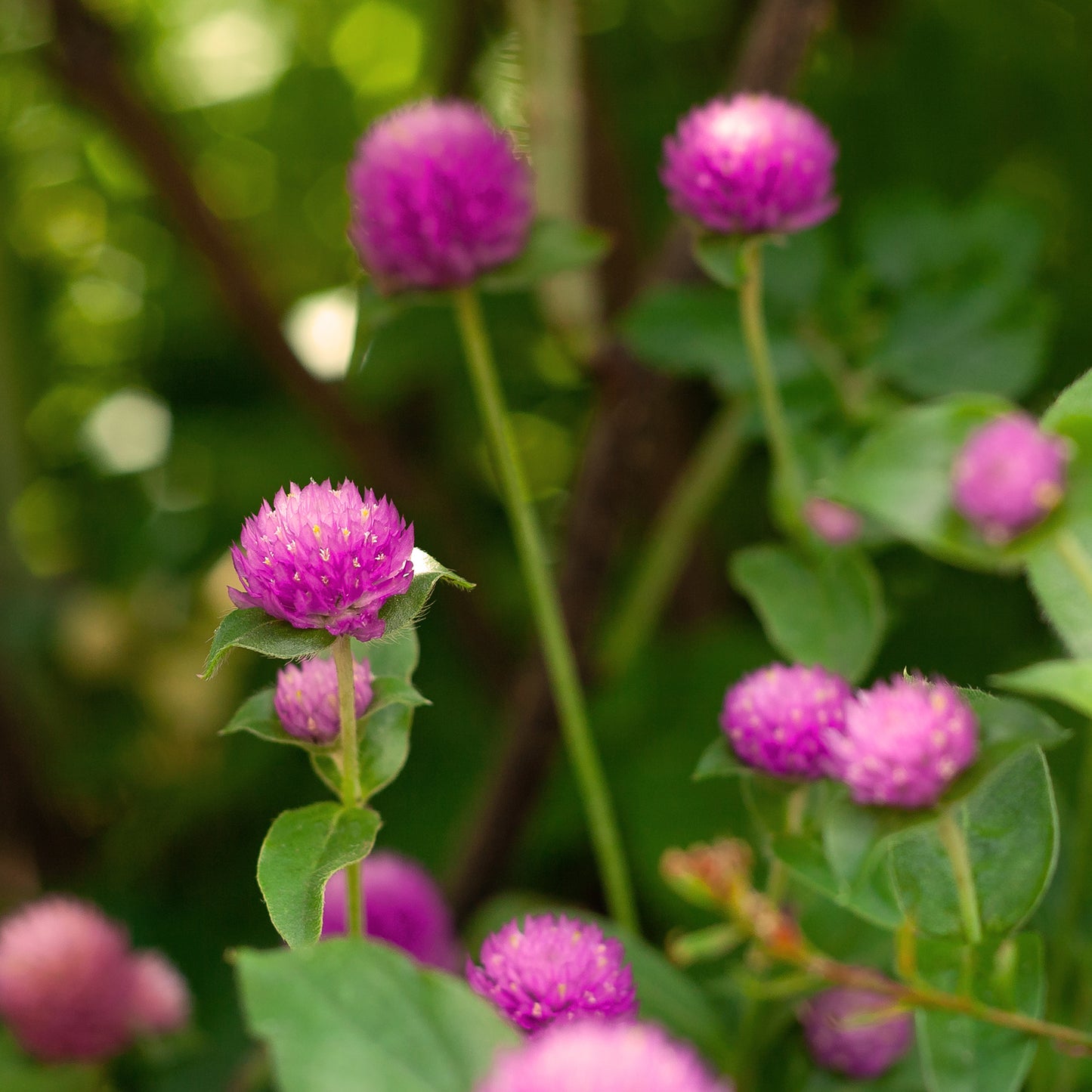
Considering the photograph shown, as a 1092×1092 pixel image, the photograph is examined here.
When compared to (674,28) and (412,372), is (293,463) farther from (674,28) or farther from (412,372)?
Answer: (674,28)

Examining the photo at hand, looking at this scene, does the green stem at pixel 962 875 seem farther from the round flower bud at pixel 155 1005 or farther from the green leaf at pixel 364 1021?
the round flower bud at pixel 155 1005

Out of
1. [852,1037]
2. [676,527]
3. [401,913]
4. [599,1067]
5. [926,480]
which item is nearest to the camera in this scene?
[599,1067]

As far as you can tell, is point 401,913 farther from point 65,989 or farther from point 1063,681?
point 1063,681

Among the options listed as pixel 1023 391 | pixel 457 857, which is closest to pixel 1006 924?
pixel 1023 391

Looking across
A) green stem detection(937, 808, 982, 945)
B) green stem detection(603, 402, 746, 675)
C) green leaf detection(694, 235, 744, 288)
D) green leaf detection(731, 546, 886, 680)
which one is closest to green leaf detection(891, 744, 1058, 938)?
green stem detection(937, 808, 982, 945)

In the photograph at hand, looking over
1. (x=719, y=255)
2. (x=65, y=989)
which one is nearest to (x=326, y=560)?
(x=719, y=255)
